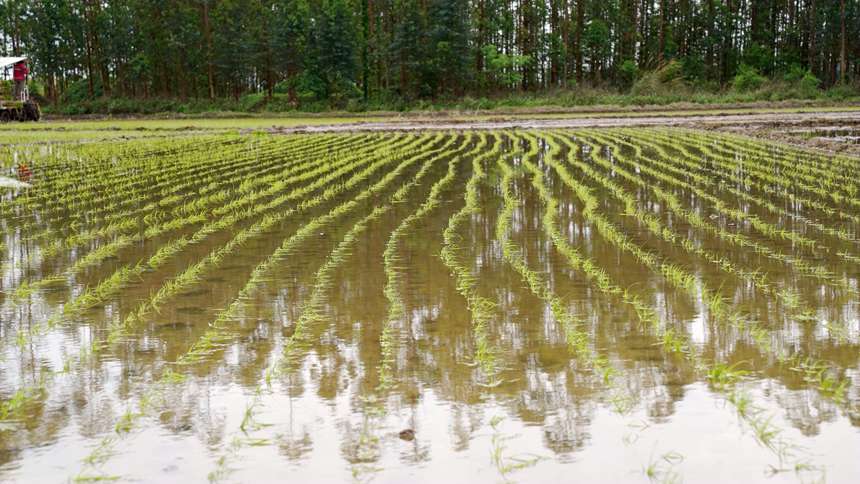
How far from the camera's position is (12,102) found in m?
37.5

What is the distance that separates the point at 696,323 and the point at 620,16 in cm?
5199

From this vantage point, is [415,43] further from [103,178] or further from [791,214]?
[791,214]

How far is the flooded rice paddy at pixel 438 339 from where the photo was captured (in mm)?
3186

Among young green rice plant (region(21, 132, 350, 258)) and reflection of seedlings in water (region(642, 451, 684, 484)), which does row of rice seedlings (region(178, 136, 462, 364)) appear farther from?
reflection of seedlings in water (region(642, 451, 684, 484))

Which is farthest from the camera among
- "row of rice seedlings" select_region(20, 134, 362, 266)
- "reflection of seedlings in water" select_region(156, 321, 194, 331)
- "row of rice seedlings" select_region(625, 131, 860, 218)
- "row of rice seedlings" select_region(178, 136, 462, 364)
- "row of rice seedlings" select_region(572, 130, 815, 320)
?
"row of rice seedlings" select_region(625, 131, 860, 218)

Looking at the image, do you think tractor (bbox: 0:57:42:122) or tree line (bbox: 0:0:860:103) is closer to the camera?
tractor (bbox: 0:57:42:122)

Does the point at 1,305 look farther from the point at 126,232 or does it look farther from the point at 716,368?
the point at 716,368

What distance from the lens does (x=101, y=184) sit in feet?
41.9

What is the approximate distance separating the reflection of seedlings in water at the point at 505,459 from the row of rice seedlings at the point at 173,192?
5.66 m

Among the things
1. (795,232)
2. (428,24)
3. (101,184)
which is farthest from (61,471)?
(428,24)

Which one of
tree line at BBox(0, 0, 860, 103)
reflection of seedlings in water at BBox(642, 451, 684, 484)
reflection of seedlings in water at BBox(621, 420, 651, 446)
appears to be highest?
tree line at BBox(0, 0, 860, 103)

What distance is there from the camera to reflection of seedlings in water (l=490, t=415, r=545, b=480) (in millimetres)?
3039

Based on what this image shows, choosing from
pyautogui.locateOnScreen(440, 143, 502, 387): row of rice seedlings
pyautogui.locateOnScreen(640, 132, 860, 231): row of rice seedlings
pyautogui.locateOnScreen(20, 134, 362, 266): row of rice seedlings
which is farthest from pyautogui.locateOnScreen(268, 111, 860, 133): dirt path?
pyautogui.locateOnScreen(440, 143, 502, 387): row of rice seedlings

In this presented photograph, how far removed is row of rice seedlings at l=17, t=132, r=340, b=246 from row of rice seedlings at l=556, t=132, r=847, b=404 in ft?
15.9
